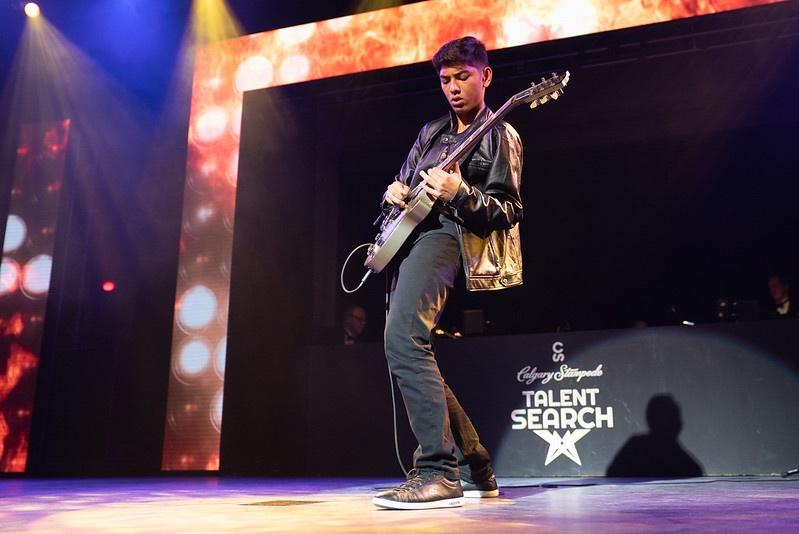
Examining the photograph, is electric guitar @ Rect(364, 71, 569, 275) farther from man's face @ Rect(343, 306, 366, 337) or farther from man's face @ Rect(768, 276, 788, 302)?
man's face @ Rect(768, 276, 788, 302)

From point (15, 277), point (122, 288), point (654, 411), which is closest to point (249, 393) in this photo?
point (122, 288)

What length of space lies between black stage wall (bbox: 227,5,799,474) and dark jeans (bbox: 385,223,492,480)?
2.85m

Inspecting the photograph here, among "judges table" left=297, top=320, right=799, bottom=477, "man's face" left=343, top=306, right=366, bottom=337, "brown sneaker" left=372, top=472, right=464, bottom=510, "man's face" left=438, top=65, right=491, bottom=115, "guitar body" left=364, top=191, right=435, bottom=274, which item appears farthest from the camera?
"man's face" left=343, top=306, right=366, bottom=337

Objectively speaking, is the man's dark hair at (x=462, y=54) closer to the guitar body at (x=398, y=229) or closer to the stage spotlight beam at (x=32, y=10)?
the guitar body at (x=398, y=229)

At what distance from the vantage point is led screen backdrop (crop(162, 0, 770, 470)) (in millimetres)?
5387

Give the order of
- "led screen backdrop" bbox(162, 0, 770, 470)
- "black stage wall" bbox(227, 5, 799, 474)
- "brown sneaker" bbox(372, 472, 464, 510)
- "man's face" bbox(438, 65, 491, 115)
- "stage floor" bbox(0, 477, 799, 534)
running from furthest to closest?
Result: "black stage wall" bbox(227, 5, 799, 474) → "led screen backdrop" bbox(162, 0, 770, 470) → "man's face" bbox(438, 65, 491, 115) → "brown sneaker" bbox(372, 472, 464, 510) → "stage floor" bbox(0, 477, 799, 534)

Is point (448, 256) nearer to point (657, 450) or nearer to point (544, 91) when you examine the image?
point (544, 91)

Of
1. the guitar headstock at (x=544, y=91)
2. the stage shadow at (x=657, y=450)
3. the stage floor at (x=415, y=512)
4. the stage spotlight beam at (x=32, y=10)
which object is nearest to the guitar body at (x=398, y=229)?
the guitar headstock at (x=544, y=91)

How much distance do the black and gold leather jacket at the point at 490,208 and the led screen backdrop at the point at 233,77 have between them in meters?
2.98

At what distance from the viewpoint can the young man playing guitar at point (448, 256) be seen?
2441 millimetres

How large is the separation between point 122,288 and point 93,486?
2.38 metres

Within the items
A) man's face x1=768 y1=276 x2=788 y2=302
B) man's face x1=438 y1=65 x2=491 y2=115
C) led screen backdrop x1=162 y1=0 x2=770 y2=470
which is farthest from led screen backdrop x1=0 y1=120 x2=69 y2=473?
man's face x1=768 y1=276 x2=788 y2=302

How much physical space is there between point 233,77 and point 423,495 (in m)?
4.82

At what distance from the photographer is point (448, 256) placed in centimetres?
264
